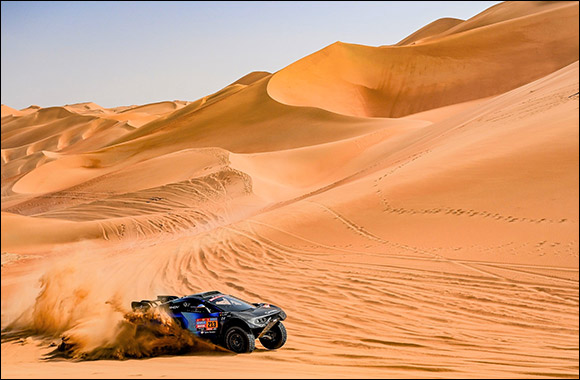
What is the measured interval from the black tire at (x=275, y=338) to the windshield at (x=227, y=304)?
0.50 meters

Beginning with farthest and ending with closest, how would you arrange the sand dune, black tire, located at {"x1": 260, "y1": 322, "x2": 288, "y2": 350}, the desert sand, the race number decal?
the sand dune
black tire, located at {"x1": 260, "y1": 322, "x2": 288, "y2": 350}
the race number decal
the desert sand

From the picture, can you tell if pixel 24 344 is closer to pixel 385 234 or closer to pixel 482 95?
pixel 385 234

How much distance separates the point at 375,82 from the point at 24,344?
50627mm

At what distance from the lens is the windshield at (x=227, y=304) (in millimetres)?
8359

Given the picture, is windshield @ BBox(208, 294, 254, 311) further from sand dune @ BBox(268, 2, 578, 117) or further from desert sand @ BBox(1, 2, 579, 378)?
sand dune @ BBox(268, 2, 578, 117)

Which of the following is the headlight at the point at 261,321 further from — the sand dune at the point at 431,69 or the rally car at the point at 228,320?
the sand dune at the point at 431,69

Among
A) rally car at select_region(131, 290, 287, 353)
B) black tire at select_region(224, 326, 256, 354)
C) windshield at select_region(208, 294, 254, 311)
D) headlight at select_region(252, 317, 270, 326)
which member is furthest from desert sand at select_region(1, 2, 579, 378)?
windshield at select_region(208, 294, 254, 311)

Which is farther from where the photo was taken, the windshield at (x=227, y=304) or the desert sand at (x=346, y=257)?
the windshield at (x=227, y=304)

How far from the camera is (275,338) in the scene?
855 cm

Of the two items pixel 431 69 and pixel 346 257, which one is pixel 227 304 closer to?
pixel 346 257

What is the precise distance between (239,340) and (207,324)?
0.53m

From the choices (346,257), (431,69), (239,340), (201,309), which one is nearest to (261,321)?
(239,340)

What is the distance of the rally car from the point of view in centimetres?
809

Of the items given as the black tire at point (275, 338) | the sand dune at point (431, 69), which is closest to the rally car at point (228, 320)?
the black tire at point (275, 338)
